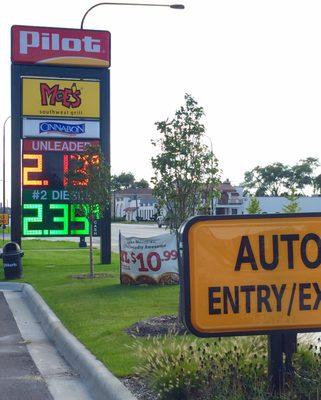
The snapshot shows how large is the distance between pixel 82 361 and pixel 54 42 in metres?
16.5

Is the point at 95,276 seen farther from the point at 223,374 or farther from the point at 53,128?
the point at 223,374

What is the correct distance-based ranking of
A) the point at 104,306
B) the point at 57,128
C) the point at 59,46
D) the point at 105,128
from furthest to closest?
1. the point at 59,46
2. the point at 105,128
3. the point at 57,128
4. the point at 104,306

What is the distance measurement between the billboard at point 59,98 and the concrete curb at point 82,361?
1032cm

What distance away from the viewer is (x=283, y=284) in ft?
18.7

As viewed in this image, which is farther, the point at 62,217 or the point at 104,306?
the point at 62,217

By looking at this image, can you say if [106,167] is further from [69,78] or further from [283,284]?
[283,284]

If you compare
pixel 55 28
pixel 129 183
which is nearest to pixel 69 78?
pixel 55 28

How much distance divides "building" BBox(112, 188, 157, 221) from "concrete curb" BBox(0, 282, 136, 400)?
126515mm

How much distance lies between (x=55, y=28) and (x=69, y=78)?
168cm

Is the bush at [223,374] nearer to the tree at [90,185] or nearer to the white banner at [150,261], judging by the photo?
the white banner at [150,261]

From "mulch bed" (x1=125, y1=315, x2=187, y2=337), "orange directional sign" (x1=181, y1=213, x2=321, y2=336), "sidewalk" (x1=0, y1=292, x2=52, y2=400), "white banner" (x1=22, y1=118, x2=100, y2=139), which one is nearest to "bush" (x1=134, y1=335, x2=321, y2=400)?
"orange directional sign" (x1=181, y1=213, x2=321, y2=336)

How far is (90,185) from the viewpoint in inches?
734

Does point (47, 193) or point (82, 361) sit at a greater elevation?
point (47, 193)

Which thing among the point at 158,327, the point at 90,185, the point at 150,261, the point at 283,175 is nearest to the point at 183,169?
the point at 158,327
